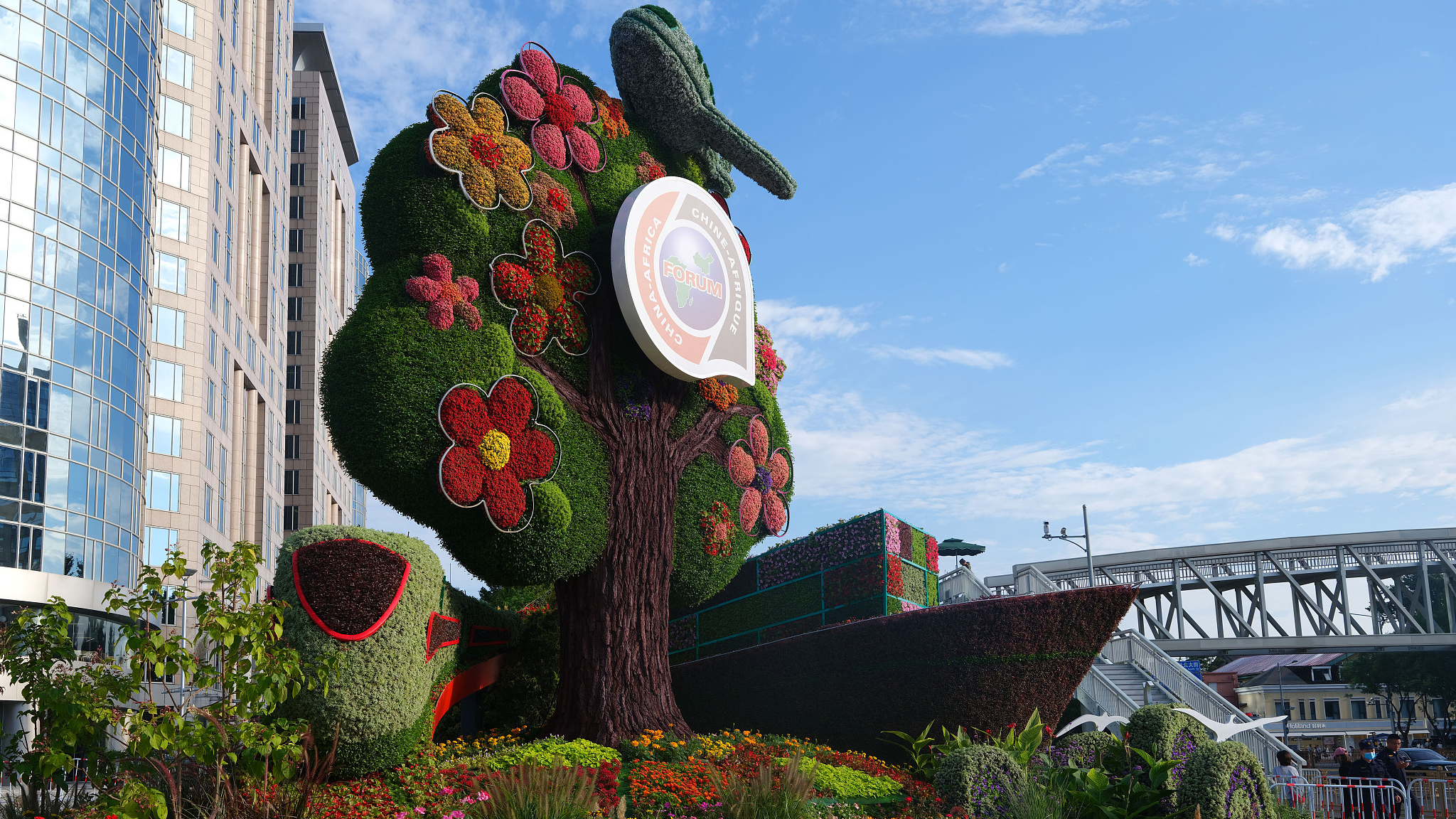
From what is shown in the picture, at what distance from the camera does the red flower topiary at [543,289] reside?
14383mm

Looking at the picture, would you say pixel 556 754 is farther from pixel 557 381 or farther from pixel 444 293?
pixel 444 293

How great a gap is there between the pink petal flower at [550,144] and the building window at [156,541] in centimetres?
4018

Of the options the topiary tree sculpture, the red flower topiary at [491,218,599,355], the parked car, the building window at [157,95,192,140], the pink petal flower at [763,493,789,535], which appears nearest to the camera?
the topiary tree sculpture

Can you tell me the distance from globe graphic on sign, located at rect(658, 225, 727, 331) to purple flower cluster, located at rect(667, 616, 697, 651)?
730 cm

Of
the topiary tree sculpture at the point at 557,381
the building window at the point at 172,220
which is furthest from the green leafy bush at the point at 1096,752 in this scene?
the building window at the point at 172,220

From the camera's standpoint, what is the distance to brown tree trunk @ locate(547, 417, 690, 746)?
14.7 meters

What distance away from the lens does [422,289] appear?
535 inches

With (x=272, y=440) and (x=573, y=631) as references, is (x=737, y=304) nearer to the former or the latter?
(x=573, y=631)

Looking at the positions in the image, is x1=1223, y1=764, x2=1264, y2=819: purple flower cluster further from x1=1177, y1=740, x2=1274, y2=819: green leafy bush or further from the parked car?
the parked car

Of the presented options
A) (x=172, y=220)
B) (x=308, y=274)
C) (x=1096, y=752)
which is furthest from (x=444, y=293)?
(x=308, y=274)

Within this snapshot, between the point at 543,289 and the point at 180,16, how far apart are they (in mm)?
48145

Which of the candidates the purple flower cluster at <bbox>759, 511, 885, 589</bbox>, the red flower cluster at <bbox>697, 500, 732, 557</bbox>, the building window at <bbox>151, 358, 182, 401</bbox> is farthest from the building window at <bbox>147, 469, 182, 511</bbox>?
the red flower cluster at <bbox>697, 500, 732, 557</bbox>

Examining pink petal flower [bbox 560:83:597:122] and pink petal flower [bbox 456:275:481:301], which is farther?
pink petal flower [bbox 560:83:597:122]

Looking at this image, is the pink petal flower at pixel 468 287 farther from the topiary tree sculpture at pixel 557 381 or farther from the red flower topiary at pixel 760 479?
the red flower topiary at pixel 760 479
